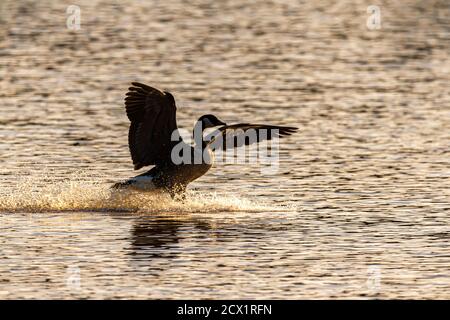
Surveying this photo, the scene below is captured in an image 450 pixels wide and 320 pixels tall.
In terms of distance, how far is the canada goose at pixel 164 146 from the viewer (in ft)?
61.0

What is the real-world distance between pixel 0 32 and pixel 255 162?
806 inches

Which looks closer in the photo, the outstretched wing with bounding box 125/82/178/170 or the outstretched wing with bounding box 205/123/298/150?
the outstretched wing with bounding box 125/82/178/170

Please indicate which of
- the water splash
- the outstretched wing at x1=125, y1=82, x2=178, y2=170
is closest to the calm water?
the water splash

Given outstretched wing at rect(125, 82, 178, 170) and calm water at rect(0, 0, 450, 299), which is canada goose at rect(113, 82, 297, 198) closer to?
outstretched wing at rect(125, 82, 178, 170)

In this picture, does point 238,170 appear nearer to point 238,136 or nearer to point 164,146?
point 238,136

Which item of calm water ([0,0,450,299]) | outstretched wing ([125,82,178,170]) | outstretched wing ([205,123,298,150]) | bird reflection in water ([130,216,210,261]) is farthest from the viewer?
outstretched wing ([205,123,298,150])

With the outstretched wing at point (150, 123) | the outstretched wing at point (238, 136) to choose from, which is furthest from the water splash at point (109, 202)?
the outstretched wing at point (238, 136)

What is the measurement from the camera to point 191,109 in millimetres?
27516

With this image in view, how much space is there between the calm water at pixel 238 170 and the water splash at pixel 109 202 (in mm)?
34

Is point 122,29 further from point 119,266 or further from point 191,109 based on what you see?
point 119,266

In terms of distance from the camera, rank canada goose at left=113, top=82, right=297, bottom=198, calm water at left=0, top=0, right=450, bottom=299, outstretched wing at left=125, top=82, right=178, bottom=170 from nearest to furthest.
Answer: calm water at left=0, top=0, right=450, bottom=299, outstretched wing at left=125, top=82, right=178, bottom=170, canada goose at left=113, top=82, right=297, bottom=198

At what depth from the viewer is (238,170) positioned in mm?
21828

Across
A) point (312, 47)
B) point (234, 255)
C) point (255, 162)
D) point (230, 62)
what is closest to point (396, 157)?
point (255, 162)

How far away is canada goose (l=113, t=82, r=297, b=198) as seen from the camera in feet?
61.0
